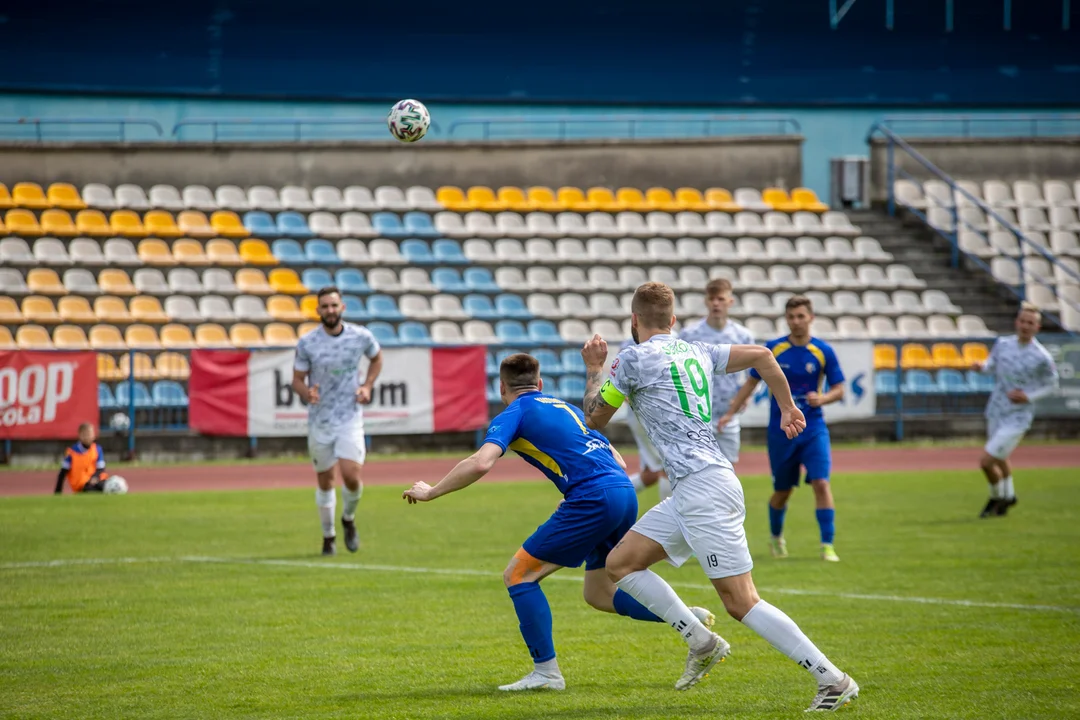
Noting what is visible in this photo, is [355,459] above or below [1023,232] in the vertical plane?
below

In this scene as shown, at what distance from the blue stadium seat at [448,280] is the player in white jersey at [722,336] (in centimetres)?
1399

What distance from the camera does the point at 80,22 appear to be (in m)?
29.6

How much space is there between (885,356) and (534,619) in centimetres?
1946

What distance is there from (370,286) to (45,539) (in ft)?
45.0

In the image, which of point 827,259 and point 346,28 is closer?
point 827,259

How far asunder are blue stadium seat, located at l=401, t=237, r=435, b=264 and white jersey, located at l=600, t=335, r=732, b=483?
2074 cm

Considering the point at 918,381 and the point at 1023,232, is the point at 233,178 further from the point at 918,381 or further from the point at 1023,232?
the point at 1023,232

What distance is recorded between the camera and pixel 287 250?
26594 millimetres

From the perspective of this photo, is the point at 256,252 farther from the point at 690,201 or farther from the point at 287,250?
the point at 690,201

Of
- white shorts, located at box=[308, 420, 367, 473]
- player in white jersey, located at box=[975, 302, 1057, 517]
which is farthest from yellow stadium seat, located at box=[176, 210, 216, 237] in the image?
player in white jersey, located at box=[975, 302, 1057, 517]

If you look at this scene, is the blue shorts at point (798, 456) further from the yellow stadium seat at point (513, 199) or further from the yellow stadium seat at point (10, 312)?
the yellow stadium seat at point (513, 199)

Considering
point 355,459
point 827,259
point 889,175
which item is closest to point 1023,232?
point 889,175

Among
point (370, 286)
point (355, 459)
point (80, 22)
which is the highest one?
point (80, 22)

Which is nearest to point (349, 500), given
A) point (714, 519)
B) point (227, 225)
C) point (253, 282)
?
point (714, 519)
